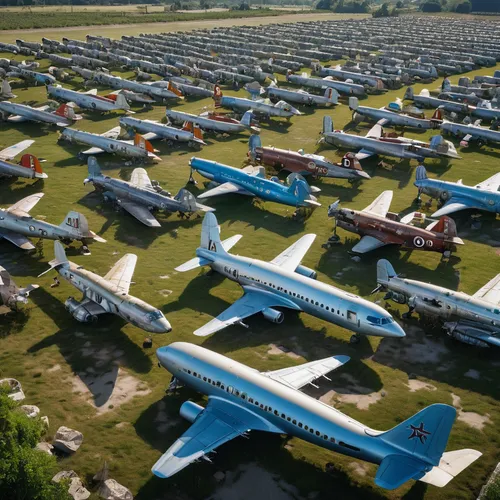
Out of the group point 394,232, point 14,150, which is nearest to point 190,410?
point 394,232

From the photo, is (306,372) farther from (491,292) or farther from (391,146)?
(391,146)

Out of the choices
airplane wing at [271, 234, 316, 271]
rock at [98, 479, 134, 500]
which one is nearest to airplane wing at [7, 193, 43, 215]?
airplane wing at [271, 234, 316, 271]

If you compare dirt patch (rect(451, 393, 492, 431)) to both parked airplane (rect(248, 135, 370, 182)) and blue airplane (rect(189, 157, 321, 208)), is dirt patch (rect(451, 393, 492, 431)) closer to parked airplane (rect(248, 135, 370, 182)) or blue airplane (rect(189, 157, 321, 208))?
blue airplane (rect(189, 157, 321, 208))

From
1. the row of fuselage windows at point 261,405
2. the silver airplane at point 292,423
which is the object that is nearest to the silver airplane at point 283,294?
the silver airplane at point 292,423

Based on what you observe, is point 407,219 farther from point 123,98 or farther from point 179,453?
point 123,98

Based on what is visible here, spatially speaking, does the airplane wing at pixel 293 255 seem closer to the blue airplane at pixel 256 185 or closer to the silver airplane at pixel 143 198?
the blue airplane at pixel 256 185

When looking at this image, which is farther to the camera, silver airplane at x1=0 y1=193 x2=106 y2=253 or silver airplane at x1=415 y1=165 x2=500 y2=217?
silver airplane at x1=415 y1=165 x2=500 y2=217
